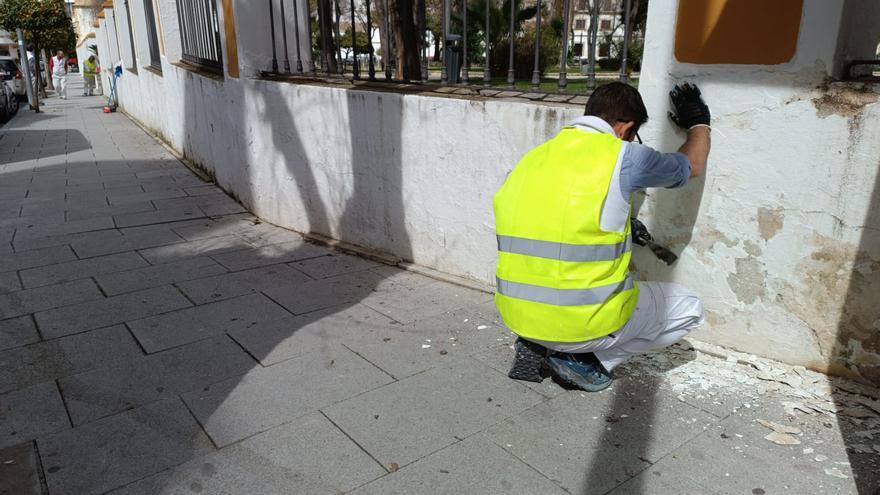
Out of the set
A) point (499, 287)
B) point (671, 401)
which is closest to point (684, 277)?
point (671, 401)

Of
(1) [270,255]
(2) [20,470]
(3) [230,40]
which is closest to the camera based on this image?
(2) [20,470]

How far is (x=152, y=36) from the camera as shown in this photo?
1345 cm

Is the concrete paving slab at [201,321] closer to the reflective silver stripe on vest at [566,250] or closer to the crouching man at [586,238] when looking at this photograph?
the crouching man at [586,238]

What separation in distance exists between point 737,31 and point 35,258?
563 centimetres

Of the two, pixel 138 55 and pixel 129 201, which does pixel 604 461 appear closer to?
pixel 129 201

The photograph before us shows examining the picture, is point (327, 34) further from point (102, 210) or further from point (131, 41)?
point (131, 41)

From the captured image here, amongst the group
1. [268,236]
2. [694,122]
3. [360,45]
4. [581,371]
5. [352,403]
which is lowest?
[268,236]

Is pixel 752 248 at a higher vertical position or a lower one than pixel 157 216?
higher

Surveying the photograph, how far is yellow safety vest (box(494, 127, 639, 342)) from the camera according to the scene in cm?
269

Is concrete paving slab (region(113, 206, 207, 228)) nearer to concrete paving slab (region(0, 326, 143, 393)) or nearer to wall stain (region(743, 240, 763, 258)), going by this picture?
concrete paving slab (region(0, 326, 143, 393))

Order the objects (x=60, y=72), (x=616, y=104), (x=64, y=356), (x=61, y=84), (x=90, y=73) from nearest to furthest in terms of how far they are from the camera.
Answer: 1. (x=616, y=104)
2. (x=64, y=356)
3. (x=60, y=72)
4. (x=61, y=84)
5. (x=90, y=73)

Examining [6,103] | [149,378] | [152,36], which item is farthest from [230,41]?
[6,103]

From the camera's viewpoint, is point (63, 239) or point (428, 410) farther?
point (63, 239)

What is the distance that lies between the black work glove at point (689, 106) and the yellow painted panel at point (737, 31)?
0.14 meters
